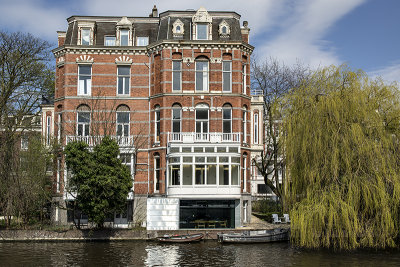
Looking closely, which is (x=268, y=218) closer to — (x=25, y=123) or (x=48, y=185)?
(x=48, y=185)

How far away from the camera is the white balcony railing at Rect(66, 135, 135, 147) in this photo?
119 feet

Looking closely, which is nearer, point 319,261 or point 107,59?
point 319,261

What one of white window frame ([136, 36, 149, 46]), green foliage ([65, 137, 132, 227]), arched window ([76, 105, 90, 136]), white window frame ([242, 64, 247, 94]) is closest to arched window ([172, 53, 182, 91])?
white window frame ([136, 36, 149, 46])

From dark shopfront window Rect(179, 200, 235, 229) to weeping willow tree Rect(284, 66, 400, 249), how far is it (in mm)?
8409

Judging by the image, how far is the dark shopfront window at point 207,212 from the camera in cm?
3584

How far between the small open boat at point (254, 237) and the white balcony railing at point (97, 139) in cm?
1067

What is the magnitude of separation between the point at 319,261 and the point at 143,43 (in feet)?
76.4

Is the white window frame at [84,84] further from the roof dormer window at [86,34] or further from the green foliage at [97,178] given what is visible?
the green foliage at [97,178]

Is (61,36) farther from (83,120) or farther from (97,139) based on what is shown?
(97,139)

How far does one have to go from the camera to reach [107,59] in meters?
39.3

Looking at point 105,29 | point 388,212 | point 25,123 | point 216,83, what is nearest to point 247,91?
point 216,83

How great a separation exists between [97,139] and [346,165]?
60.1 feet

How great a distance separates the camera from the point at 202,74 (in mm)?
38438

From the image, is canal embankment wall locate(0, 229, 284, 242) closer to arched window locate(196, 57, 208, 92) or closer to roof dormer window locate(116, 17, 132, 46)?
arched window locate(196, 57, 208, 92)
